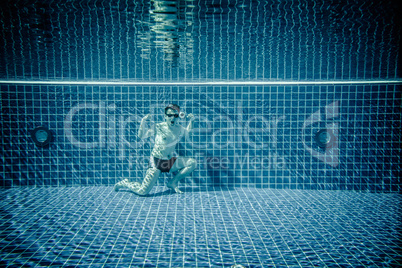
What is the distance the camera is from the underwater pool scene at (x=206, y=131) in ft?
5.69

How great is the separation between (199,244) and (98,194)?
6.87ft

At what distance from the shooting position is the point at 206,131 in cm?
361

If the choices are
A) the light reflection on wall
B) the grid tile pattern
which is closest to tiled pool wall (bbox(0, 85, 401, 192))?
the grid tile pattern

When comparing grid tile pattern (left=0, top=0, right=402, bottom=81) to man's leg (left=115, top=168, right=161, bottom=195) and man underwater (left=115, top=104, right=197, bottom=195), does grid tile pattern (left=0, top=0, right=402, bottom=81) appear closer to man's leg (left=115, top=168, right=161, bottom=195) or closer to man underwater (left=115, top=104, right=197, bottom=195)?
man underwater (left=115, top=104, right=197, bottom=195)

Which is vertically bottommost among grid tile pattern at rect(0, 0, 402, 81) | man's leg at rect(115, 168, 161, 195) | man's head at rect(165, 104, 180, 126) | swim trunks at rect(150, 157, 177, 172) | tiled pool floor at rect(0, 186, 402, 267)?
tiled pool floor at rect(0, 186, 402, 267)

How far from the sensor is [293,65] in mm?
2934

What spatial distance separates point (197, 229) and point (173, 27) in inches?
79.2

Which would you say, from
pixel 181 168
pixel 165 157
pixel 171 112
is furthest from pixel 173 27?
pixel 181 168

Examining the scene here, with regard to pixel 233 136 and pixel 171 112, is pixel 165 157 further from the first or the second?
pixel 233 136

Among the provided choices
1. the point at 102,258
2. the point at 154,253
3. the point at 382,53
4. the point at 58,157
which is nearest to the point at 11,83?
the point at 58,157

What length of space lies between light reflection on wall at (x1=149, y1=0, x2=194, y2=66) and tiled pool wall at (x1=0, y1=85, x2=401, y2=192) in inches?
49.2

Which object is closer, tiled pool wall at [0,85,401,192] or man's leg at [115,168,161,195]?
man's leg at [115,168,161,195]

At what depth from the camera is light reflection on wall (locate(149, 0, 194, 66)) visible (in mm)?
1541

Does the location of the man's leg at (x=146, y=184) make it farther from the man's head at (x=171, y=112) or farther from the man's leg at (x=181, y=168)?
the man's head at (x=171, y=112)
